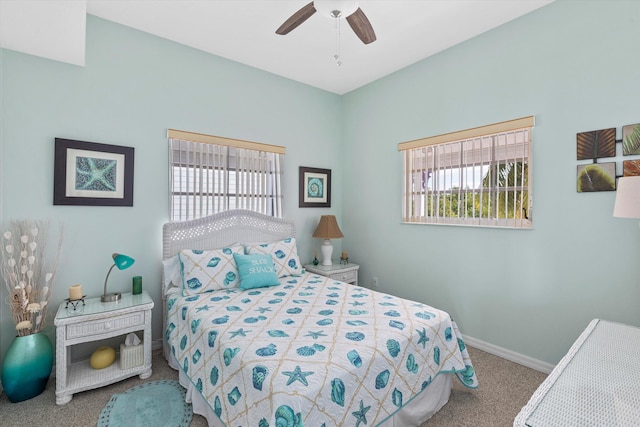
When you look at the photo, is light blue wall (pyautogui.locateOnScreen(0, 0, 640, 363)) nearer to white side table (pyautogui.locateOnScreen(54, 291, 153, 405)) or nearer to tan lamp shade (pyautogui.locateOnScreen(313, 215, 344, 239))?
white side table (pyautogui.locateOnScreen(54, 291, 153, 405))

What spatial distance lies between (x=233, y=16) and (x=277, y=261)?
2219 mm

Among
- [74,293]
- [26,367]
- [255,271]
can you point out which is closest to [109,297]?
[74,293]

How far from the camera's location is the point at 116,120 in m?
2.65

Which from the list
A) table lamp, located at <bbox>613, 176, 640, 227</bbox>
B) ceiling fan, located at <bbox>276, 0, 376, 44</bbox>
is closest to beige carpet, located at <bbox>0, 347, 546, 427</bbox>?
table lamp, located at <bbox>613, 176, 640, 227</bbox>

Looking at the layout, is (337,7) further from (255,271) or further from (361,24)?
(255,271)

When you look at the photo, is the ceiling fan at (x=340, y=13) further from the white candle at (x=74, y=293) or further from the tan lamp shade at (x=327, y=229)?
the white candle at (x=74, y=293)

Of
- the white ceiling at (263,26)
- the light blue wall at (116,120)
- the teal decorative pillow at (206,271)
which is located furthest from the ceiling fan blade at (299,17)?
the teal decorative pillow at (206,271)

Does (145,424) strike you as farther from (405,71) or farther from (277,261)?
(405,71)

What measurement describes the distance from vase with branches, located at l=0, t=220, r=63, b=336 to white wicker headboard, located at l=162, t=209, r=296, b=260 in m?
0.82

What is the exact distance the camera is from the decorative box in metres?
2.31

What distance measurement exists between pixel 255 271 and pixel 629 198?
102 inches

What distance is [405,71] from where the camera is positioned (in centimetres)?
349

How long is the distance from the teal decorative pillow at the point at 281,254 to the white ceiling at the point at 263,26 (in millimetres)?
1982

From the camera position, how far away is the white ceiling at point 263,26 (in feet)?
6.51
